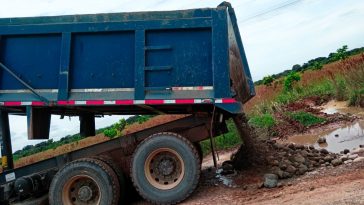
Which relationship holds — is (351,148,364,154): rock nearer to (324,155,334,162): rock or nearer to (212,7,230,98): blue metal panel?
(324,155,334,162): rock

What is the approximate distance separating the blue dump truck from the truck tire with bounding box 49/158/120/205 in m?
0.01

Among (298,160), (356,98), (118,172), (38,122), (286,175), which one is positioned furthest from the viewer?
(356,98)

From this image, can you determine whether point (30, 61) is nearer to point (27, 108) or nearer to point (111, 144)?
point (27, 108)

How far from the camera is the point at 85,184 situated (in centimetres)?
746

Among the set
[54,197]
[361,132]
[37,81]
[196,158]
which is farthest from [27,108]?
[361,132]

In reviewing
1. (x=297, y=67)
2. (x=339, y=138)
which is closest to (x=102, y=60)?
(x=339, y=138)

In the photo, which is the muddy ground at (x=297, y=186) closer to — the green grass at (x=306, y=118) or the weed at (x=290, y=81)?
the green grass at (x=306, y=118)

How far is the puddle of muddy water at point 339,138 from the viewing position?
33.6ft

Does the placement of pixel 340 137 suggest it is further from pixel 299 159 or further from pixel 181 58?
pixel 181 58

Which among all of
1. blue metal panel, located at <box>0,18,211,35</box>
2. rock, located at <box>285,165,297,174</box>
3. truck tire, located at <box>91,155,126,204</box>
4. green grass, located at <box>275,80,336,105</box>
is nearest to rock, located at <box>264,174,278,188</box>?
rock, located at <box>285,165,297,174</box>

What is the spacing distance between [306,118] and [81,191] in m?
7.67

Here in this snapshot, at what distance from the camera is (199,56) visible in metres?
7.46

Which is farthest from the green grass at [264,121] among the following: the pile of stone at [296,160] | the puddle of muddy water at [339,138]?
the pile of stone at [296,160]

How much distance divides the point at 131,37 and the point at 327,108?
29.1 feet
